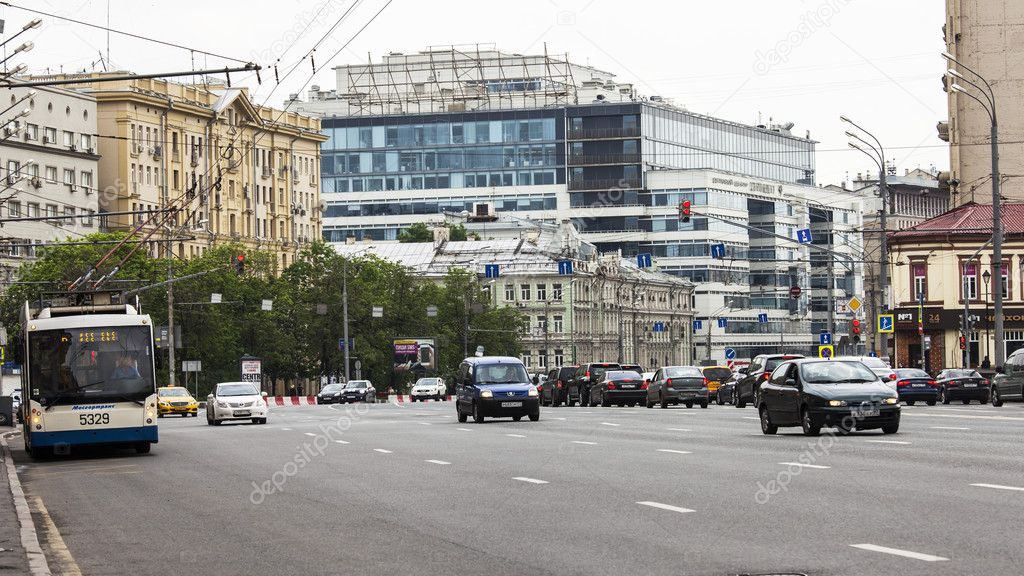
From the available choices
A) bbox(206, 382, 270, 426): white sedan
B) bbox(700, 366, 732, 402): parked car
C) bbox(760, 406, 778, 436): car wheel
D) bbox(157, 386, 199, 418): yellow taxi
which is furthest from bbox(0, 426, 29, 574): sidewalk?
bbox(700, 366, 732, 402): parked car

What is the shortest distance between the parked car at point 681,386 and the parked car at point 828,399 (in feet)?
80.8

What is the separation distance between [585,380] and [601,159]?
330 ft

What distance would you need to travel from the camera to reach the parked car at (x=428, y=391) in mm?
96938

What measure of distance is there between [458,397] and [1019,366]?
1516 centimetres

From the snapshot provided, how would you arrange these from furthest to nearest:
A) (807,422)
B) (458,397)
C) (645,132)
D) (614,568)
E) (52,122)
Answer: (645,132) < (52,122) < (458,397) < (807,422) < (614,568)

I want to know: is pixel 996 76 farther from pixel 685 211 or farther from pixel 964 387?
pixel 685 211

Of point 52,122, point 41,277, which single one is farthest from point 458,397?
point 52,122

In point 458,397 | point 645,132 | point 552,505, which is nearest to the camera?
point 552,505

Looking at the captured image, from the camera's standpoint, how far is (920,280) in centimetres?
8831

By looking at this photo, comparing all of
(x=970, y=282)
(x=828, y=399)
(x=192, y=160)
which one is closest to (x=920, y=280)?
(x=970, y=282)

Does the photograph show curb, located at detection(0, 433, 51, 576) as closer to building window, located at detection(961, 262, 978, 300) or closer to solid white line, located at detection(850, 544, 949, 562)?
solid white line, located at detection(850, 544, 949, 562)

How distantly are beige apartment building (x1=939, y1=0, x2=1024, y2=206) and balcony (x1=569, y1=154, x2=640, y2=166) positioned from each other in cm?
7162

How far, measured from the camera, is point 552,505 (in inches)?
676

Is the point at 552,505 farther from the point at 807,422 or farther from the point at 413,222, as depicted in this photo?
the point at 413,222
